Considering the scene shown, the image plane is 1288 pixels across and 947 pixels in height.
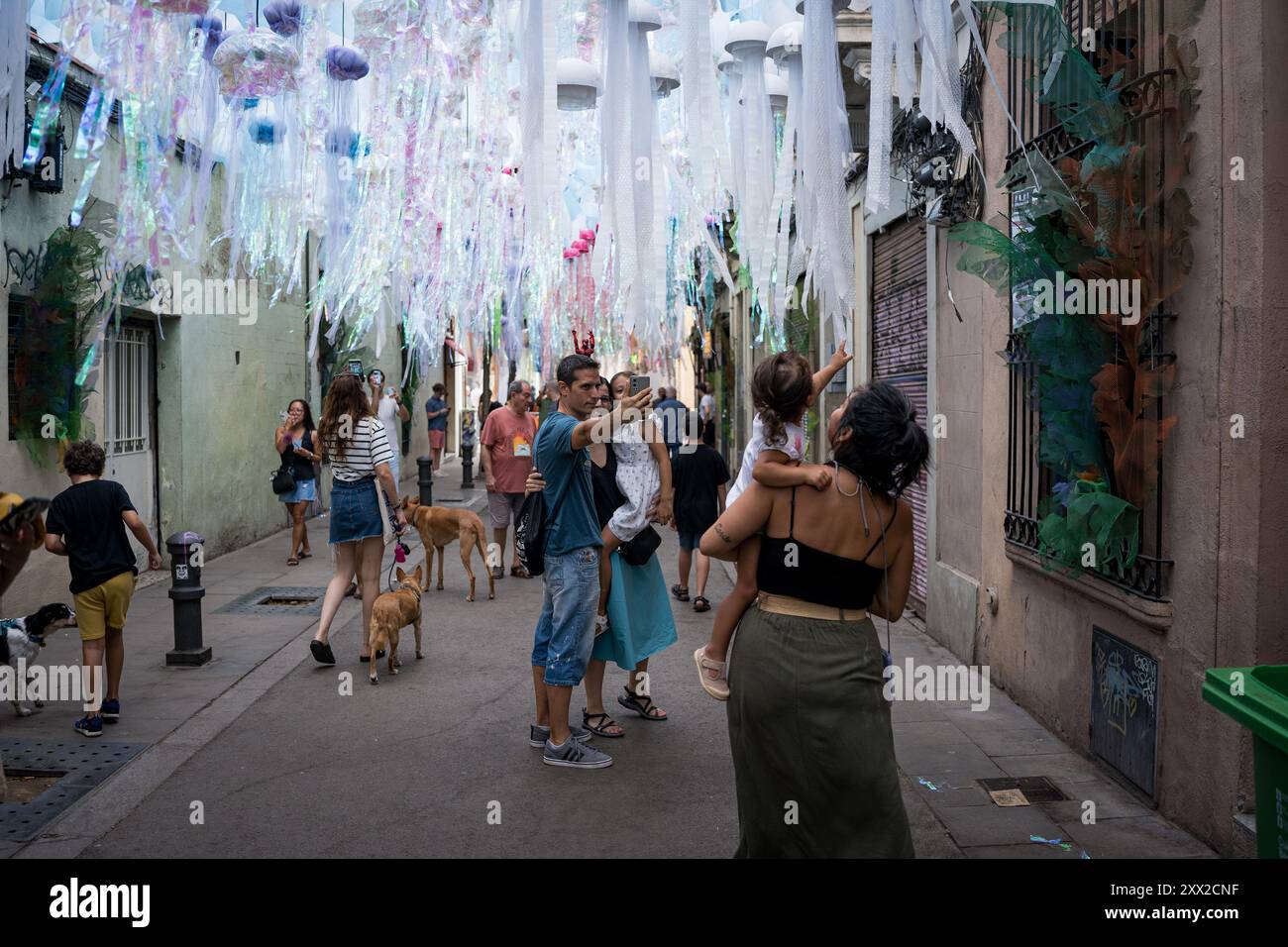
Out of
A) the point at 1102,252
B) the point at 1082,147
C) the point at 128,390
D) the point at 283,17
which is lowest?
the point at 128,390

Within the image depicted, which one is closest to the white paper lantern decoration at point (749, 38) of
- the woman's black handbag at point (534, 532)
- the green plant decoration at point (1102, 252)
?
the green plant decoration at point (1102, 252)

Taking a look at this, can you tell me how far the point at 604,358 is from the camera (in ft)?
80.2

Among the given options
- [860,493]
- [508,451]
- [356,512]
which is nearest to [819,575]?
[860,493]

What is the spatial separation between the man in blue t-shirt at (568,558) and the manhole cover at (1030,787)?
1849 millimetres

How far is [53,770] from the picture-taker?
5383 mm

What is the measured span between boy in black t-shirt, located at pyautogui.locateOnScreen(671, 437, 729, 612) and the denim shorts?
4267 millimetres

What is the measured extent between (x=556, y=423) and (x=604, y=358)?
19.2 metres

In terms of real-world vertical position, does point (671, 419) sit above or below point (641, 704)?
above

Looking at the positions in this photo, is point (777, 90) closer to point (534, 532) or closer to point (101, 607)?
point (534, 532)

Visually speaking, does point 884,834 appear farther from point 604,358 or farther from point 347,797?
point 604,358

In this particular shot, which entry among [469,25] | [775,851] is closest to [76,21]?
[469,25]

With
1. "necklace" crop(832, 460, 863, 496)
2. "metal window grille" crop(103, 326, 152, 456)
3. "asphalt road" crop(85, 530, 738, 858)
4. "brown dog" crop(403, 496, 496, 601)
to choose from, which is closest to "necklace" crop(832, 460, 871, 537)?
"necklace" crop(832, 460, 863, 496)

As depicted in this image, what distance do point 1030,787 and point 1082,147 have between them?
10.5 feet
